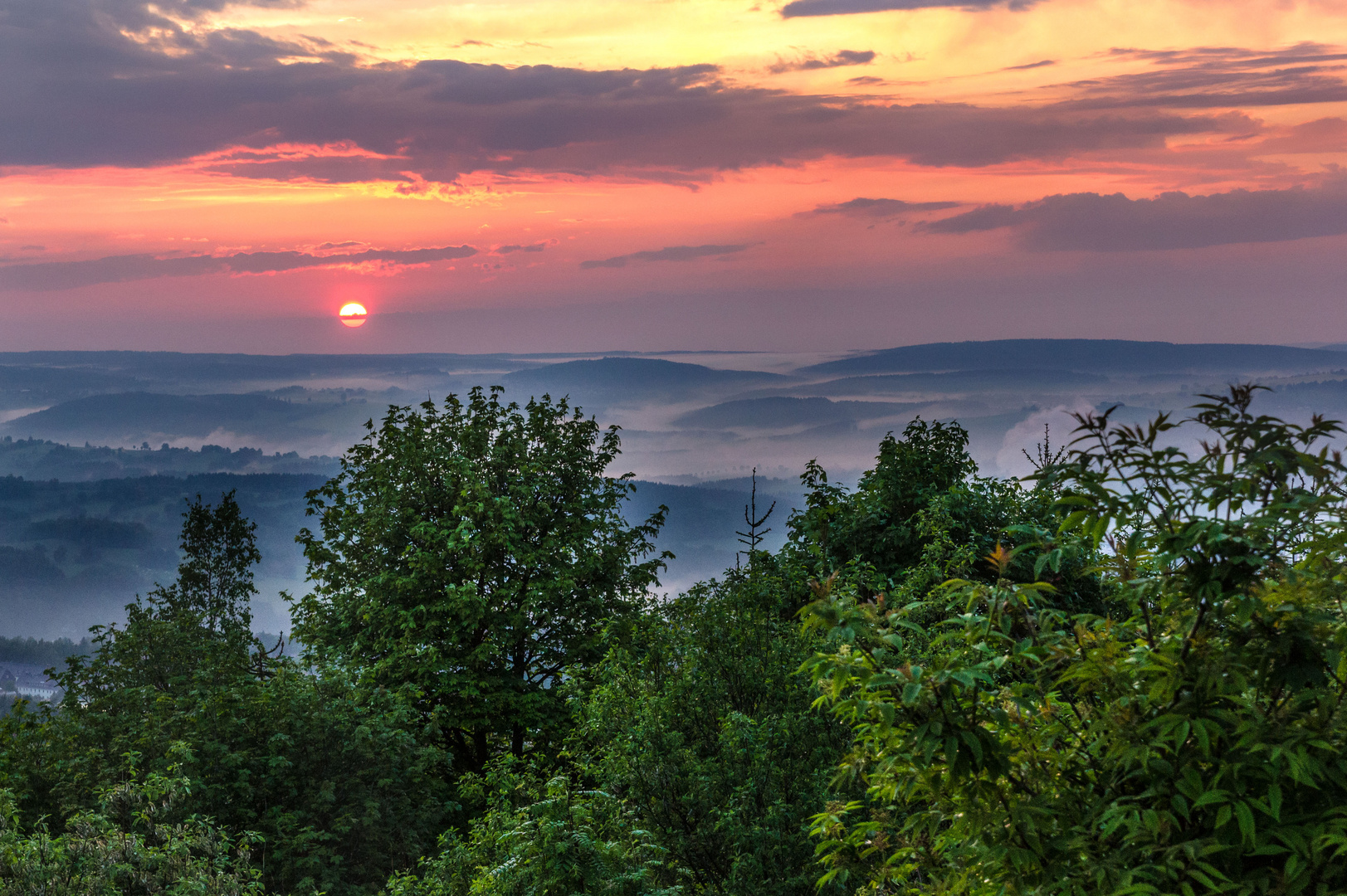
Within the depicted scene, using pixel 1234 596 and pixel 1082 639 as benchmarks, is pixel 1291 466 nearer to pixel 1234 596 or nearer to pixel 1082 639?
pixel 1234 596

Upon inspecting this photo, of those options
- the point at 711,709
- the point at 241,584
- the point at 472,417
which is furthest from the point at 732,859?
the point at 241,584

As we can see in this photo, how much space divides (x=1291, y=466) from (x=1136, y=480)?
0.79 metres

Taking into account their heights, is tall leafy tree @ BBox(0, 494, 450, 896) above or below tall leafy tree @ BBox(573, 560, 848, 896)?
below

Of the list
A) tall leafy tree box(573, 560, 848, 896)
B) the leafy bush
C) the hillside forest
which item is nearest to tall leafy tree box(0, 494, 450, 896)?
the hillside forest

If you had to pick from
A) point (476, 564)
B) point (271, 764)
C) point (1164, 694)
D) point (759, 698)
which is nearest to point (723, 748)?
point (759, 698)

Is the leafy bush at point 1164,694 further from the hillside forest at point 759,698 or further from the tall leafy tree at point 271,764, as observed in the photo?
the tall leafy tree at point 271,764

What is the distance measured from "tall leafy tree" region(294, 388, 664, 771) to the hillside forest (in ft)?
0.49

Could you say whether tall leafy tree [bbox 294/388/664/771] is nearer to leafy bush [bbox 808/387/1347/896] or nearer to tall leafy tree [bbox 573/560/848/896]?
tall leafy tree [bbox 573/560/848/896]

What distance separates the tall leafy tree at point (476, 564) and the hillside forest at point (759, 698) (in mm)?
151

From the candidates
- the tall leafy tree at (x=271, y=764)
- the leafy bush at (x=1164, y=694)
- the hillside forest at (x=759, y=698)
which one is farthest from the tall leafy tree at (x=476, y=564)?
the leafy bush at (x=1164, y=694)

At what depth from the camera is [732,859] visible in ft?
40.1

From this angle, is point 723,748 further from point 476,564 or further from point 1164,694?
point 476,564

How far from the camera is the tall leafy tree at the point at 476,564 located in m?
28.4

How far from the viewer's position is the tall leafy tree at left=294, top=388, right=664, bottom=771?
28406 mm
